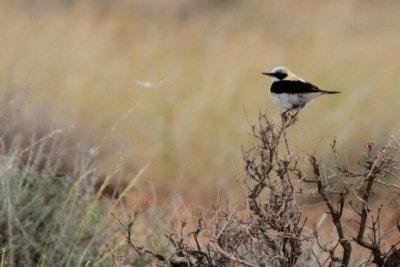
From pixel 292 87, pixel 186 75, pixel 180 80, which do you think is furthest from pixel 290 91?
pixel 186 75

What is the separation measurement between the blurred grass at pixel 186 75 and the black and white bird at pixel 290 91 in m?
3.41

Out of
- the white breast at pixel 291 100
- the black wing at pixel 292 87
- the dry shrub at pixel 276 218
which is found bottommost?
the dry shrub at pixel 276 218

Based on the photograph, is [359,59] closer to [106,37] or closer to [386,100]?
[386,100]

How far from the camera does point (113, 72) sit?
34.9 feet

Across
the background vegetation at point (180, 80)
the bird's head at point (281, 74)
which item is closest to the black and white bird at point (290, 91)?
the bird's head at point (281, 74)

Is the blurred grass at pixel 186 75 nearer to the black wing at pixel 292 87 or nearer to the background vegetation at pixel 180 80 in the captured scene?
the background vegetation at pixel 180 80

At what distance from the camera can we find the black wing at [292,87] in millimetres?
3986

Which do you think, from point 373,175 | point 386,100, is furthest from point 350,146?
point 373,175

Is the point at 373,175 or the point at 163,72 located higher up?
the point at 163,72

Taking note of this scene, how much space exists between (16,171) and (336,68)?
5.87 metres

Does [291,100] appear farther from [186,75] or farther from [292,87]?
[186,75]

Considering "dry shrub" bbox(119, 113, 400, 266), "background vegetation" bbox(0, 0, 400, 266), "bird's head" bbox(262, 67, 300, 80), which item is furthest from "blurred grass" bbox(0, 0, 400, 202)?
"dry shrub" bbox(119, 113, 400, 266)

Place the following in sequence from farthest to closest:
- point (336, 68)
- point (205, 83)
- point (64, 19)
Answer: point (64, 19) < point (336, 68) < point (205, 83)

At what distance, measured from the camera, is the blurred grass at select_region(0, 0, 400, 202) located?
9.11 m
